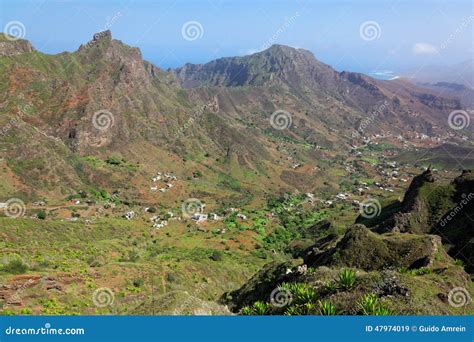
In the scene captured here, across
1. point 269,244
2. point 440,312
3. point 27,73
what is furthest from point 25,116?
point 440,312

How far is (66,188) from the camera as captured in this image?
106312 mm

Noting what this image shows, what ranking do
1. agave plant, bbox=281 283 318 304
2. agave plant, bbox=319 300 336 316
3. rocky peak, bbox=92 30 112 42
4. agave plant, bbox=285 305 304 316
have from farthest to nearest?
rocky peak, bbox=92 30 112 42, agave plant, bbox=281 283 318 304, agave plant, bbox=285 305 304 316, agave plant, bbox=319 300 336 316

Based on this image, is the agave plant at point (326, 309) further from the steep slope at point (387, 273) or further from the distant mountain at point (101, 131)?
the distant mountain at point (101, 131)

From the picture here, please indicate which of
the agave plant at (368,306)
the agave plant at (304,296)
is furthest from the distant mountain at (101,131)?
the agave plant at (368,306)

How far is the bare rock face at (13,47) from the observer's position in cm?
13412

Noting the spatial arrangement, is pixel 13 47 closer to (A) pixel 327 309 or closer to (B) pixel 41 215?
(B) pixel 41 215

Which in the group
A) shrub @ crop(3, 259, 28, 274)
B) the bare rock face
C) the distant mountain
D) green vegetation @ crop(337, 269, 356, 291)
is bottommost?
green vegetation @ crop(337, 269, 356, 291)

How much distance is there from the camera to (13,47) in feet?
457

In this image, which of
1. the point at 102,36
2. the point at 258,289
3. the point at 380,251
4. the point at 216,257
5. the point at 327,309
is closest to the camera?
the point at 327,309

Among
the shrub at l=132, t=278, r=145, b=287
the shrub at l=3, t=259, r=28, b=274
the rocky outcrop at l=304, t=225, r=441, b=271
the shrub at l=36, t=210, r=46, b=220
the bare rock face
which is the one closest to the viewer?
the rocky outcrop at l=304, t=225, r=441, b=271

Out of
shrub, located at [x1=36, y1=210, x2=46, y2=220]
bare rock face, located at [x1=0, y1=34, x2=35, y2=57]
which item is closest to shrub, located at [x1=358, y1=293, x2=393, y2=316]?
shrub, located at [x1=36, y1=210, x2=46, y2=220]

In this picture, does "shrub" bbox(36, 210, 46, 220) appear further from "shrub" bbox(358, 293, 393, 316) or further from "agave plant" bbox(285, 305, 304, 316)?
"shrub" bbox(358, 293, 393, 316)

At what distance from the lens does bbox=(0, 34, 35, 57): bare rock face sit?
13412 centimetres

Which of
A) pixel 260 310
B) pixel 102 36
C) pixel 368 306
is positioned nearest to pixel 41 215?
pixel 260 310
